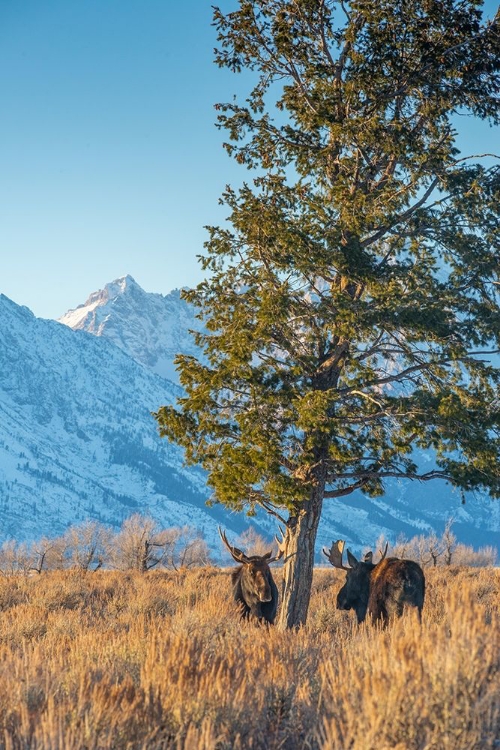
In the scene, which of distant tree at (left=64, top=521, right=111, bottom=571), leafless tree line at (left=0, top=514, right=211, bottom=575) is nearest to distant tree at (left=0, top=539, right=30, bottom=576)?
leafless tree line at (left=0, top=514, right=211, bottom=575)


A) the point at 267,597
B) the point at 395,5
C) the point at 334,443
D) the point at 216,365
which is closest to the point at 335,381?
the point at 334,443

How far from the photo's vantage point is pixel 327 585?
22531mm

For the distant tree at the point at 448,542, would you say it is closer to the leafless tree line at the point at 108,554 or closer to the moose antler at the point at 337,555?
the leafless tree line at the point at 108,554

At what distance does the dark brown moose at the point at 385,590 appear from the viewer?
36.9ft

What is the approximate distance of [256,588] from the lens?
12.5 m

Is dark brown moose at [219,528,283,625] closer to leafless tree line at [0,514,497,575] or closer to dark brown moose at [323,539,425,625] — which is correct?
dark brown moose at [323,539,425,625]

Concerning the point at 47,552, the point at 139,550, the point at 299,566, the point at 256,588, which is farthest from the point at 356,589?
the point at 47,552

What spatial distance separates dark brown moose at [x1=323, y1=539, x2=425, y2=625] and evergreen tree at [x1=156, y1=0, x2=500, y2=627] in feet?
3.96

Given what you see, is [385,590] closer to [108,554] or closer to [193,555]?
[108,554]

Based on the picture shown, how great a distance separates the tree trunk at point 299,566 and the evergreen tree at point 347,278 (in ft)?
0.10

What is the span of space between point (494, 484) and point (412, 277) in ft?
11.7

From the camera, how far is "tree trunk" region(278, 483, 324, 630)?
11.3m

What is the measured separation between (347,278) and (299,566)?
15.9ft

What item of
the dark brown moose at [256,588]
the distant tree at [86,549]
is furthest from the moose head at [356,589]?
the distant tree at [86,549]
